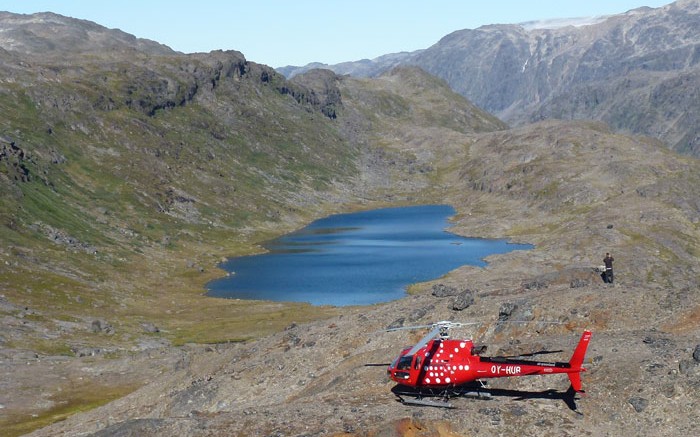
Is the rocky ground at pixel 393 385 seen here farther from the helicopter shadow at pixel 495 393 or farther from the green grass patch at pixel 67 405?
the green grass patch at pixel 67 405

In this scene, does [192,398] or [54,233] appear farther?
[54,233]

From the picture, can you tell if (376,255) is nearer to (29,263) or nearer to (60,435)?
(29,263)

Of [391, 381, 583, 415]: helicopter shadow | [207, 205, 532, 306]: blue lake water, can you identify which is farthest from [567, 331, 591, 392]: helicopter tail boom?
[207, 205, 532, 306]: blue lake water

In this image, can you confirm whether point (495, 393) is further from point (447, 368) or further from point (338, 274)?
point (338, 274)


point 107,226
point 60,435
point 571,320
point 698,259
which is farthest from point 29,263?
point 698,259

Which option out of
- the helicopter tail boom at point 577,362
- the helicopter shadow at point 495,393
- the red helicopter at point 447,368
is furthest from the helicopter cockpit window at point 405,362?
the helicopter tail boom at point 577,362

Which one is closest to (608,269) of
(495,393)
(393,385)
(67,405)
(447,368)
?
(495,393)

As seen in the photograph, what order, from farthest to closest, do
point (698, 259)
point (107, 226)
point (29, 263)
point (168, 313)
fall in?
point (107, 226) → point (698, 259) → point (29, 263) → point (168, 313)

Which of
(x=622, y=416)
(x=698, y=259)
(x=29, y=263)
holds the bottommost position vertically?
(x=698, y=259)
